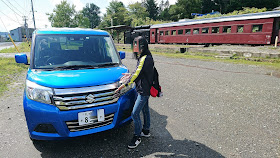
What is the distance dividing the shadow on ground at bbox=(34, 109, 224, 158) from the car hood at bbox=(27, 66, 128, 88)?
1101 mm

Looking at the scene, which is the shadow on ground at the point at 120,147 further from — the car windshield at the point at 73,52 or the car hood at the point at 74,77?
the car windshield at the point at 73,52

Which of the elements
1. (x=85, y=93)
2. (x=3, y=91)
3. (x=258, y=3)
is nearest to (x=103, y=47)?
(x=85, y=93)

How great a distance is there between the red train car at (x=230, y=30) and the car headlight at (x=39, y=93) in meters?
18.7

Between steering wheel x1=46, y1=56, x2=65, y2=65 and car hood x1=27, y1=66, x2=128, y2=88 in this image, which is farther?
steering wheel x1=46, y1=56, x2=65, y2=65

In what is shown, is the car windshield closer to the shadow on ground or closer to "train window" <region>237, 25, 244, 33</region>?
the shadow on ground

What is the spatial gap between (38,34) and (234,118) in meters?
4.63

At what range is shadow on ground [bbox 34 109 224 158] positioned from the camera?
2.83m

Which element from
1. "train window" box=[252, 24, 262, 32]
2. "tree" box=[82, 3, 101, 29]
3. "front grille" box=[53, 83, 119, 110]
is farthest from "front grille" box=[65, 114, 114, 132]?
"tree" box=[82, 3, 101, 29]

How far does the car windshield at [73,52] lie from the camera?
3408 millimetres

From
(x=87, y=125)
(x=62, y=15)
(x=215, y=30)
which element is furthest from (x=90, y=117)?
(x=62, y=15)

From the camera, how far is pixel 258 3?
4678 cm

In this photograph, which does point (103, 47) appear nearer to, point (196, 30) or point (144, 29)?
point (196, 30)

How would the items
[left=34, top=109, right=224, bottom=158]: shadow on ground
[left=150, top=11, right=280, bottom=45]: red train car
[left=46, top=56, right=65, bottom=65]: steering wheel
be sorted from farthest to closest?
[left=150, top=11, right=280, bottom=45]: red train car < [left=46, top=56, right=65, bottom=65]: steering wheel < [left=34, top=109, right=224, bottom=158]: shadow on ground

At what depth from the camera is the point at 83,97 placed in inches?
102
